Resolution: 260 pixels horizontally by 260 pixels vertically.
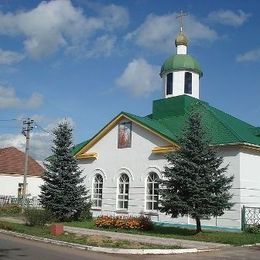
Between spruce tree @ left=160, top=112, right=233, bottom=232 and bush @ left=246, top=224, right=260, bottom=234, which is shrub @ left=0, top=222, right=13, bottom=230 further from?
bush @ left=246, top=224, right=260, bottom=234

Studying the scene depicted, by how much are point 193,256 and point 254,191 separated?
33.5ft

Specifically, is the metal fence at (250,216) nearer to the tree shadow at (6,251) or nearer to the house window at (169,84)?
the house window at (169,84)

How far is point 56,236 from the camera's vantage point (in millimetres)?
17031

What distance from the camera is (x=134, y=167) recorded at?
85.4 feet

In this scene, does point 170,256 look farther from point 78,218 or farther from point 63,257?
point 78,218

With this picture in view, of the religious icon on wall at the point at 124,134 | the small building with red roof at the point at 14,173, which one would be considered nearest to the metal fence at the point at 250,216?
the religious icon on wall at the point at 124,134

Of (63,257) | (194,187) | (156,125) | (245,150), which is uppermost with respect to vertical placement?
(156,125)

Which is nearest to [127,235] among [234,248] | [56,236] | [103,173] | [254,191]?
[56,236]

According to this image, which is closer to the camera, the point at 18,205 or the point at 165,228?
the point at 165,228

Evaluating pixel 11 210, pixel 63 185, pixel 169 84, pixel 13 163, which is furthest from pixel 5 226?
pixel 13 163

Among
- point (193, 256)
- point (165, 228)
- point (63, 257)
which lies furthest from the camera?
point (165, 228)

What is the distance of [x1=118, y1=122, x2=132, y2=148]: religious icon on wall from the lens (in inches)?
1054

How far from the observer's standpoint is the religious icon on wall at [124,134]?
87.8ft

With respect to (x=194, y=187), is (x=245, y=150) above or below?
above
